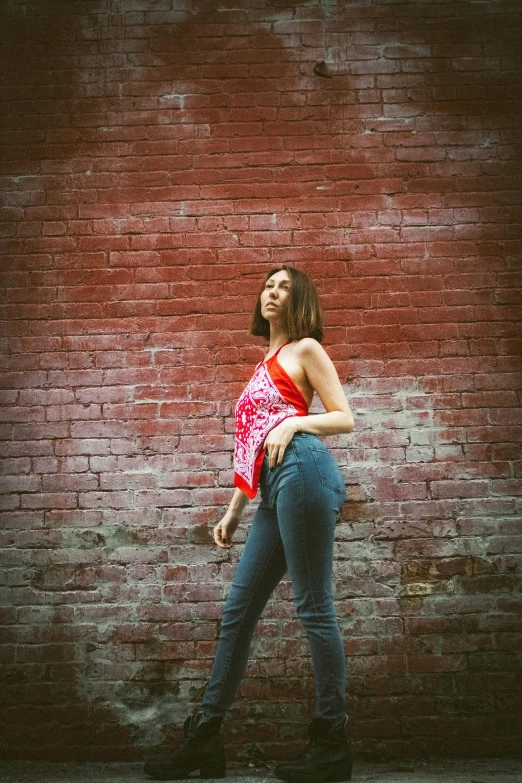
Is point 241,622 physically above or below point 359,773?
above

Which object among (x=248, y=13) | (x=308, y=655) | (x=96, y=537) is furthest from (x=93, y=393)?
(x=248, y=13)

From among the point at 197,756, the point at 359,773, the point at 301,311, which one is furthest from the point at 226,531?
the point at 359,773

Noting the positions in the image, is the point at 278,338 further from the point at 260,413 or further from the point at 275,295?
the point at 260,413

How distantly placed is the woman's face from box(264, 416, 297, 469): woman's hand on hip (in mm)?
481

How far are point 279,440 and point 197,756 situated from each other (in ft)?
3.65

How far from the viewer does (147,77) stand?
3182 mm

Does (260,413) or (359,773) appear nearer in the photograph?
(260,413)

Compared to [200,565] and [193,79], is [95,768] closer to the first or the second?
[200,565]

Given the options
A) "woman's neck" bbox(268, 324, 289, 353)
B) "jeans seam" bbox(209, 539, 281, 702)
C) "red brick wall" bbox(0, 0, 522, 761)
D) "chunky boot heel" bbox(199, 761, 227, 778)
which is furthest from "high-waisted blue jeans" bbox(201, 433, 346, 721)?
"red brick wall" bbox(0, 0, 522, 761)

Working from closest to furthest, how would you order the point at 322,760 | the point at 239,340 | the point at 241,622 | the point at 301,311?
the point at 322,760 < the point at 241,622 < the point at 301,311 < the point at 239,340

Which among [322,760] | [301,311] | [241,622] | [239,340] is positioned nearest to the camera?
[322,760]

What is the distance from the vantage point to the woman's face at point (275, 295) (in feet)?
7.79

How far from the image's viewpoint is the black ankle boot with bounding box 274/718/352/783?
2012 mm

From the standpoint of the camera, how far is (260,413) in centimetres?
220
